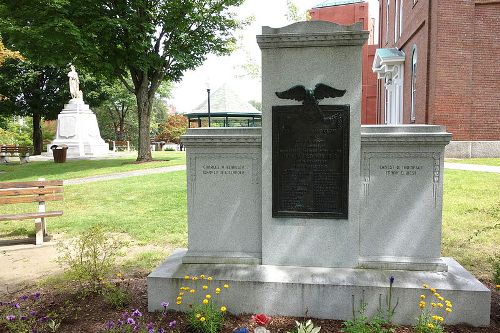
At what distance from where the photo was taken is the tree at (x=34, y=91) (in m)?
33.0

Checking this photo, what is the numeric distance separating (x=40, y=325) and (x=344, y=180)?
338cm

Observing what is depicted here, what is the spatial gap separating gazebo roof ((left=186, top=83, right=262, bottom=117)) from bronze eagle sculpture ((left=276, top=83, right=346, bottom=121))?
26685mm

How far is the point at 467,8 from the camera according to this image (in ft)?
54.3

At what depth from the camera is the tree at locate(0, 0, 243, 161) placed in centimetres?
1775

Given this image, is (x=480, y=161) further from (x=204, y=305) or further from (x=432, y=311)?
(x=204, y=305)

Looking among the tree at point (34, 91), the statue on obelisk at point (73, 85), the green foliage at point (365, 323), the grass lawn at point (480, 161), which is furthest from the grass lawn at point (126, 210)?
the tree at point (34, 91)

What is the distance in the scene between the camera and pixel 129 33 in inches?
765

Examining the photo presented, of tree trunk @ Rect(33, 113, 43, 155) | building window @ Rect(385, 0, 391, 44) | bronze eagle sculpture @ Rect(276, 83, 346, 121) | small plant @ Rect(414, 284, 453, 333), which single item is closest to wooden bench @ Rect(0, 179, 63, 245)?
bronze eagle sculpture @ Rect(276, 83, 346, 121)

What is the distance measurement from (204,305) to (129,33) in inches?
717

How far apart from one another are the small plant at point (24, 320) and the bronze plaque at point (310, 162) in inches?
100

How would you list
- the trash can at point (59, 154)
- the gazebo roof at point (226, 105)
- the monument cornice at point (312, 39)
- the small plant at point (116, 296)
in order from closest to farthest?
1. the monument cornice at point (312, 39)
2. the small plant at point (116, 296)
3. the trash can at point (59, 154)
4. the gazebo roof at point (226, 105)

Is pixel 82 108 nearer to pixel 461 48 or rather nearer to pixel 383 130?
pixel 461 48

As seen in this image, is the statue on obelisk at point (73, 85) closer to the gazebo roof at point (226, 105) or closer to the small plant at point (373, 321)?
the gazebo roof at point (226, 105)

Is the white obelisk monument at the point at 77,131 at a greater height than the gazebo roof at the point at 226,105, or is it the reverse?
the gazebo roof at the point at 226,105
